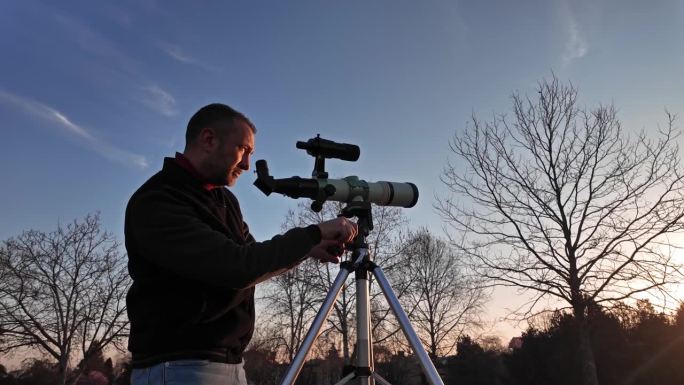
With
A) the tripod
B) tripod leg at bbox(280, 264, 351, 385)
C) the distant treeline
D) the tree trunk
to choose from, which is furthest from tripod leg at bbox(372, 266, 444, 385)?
the distant treeline

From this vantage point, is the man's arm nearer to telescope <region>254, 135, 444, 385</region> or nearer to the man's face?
the man's face

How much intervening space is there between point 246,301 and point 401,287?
23.5 m

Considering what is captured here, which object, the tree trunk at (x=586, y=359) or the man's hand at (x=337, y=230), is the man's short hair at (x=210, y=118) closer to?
the man's hand at (x=337, y=230)

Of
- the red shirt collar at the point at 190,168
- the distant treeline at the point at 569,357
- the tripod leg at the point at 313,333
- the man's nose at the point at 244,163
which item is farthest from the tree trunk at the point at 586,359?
the red shirt collar at the point at 190,168

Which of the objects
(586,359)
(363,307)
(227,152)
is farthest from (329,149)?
(586,359)

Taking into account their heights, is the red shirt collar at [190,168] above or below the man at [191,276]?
above

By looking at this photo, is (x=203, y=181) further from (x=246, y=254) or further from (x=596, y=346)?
(x=596, y=346)

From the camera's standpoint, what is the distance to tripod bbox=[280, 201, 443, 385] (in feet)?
7.24

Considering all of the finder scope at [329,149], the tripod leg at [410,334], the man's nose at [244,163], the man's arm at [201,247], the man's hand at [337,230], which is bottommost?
the tripod leg at [410,334]

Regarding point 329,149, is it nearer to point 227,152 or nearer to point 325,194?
point 325,194

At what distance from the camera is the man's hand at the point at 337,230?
6.20 ft

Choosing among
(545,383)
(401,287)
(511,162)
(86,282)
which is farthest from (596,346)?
(86,282)

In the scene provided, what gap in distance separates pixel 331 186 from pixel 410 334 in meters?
0.88

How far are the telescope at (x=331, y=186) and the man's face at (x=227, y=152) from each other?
8.7 inches
